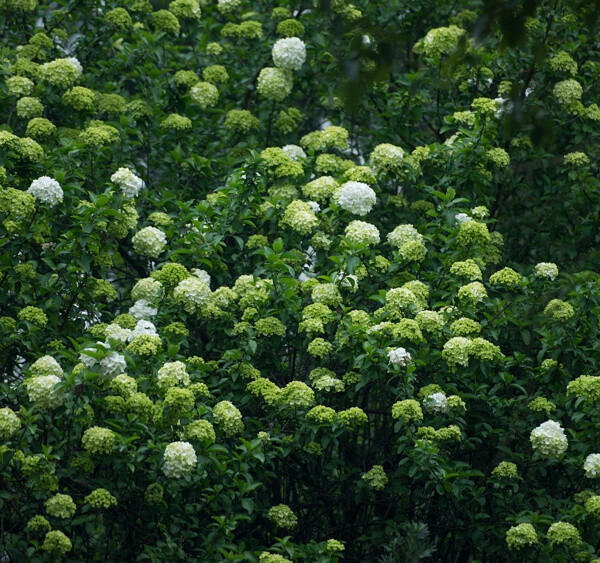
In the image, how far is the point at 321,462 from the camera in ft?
19.4

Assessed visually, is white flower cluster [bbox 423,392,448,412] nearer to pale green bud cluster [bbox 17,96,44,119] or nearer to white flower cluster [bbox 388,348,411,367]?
white flower cluster [bbox 388,348,411,367]

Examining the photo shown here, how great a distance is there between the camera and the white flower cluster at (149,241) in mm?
5895

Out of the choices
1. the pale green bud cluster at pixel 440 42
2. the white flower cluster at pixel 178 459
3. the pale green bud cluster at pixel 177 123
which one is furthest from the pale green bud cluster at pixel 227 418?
the pale green bud cluster at pixel 440 42

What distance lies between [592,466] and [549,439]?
0.24m

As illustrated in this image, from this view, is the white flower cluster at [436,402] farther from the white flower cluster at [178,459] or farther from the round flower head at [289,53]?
the round flower head at [289,53]

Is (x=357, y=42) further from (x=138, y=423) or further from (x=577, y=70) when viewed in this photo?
(x=577, y=70)

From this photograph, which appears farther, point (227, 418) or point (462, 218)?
point (462, 218)

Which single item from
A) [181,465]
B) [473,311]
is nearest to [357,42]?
[181,465]

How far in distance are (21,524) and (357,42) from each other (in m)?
3.15

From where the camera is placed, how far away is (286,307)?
5.75 m

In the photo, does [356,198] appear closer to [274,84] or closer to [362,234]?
[362,234]

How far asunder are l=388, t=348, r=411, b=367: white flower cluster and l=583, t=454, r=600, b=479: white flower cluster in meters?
1.02

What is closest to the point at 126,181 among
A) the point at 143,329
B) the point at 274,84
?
the point at 143,329

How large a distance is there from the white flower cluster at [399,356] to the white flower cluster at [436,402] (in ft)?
0.78
